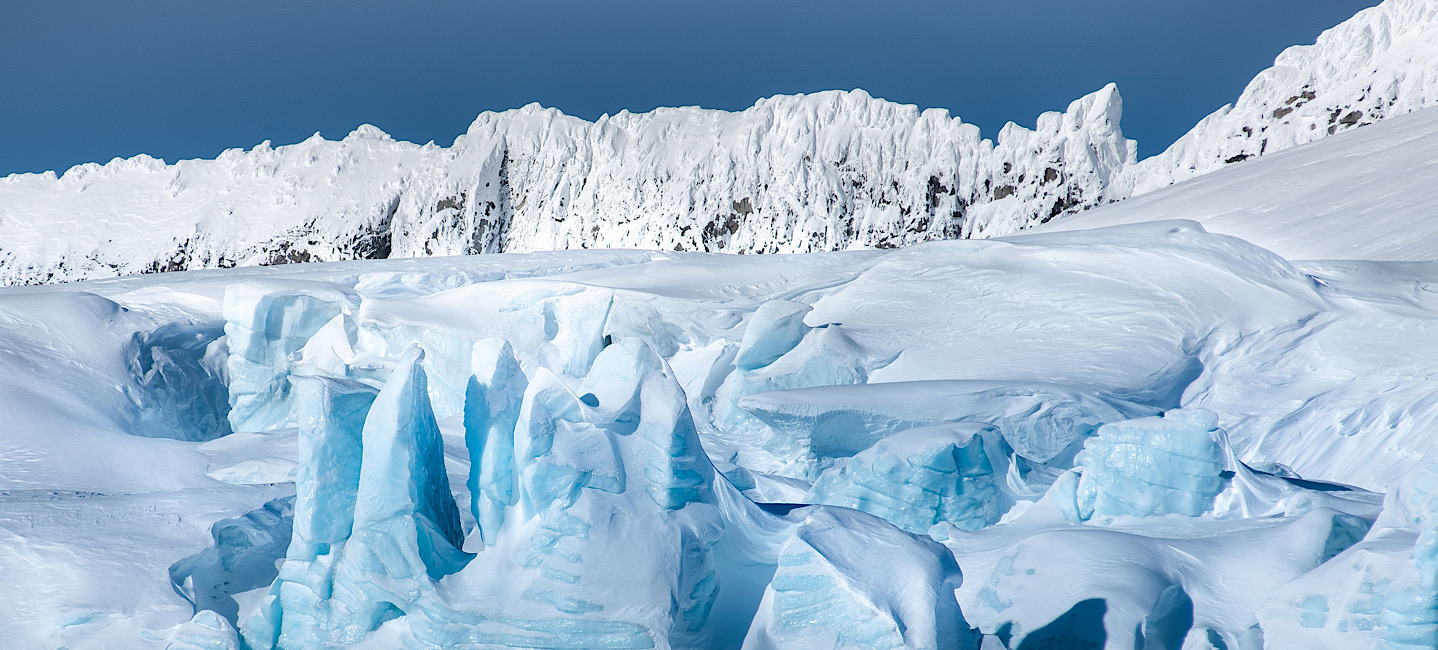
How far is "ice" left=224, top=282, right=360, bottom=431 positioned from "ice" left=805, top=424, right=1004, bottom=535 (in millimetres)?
6990

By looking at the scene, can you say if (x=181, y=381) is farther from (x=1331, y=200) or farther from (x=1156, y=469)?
(x=1331, y=200)

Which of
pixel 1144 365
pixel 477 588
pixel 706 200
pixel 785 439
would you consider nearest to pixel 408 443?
pixel 477 588

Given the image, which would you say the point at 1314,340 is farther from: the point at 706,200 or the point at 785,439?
the point at 706,200

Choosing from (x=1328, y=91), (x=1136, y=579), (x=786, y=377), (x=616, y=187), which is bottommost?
(x=1136, y=579)

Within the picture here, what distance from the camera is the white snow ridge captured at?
16.3 ft

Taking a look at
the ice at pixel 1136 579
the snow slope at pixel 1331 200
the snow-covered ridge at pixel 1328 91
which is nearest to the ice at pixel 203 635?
the ice at pixel 1136 579

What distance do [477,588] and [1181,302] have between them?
24.8 ft

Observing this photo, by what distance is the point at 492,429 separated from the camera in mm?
5590

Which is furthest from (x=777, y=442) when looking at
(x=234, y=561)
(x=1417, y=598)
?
(x=1417, y=598)

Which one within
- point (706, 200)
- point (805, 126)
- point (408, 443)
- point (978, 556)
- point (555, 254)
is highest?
point (805, 126)

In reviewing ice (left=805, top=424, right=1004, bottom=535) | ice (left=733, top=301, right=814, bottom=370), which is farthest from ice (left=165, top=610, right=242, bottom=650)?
ice (left=733, top=301, right=814, bottom=370)

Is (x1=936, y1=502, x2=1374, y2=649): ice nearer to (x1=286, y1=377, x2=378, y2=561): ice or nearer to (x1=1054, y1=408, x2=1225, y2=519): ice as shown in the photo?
(x1=1054, y1=408, x2=1225, y2=519): ice

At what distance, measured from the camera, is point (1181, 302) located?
388 inches

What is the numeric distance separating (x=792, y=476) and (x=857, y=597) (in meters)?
4.11
